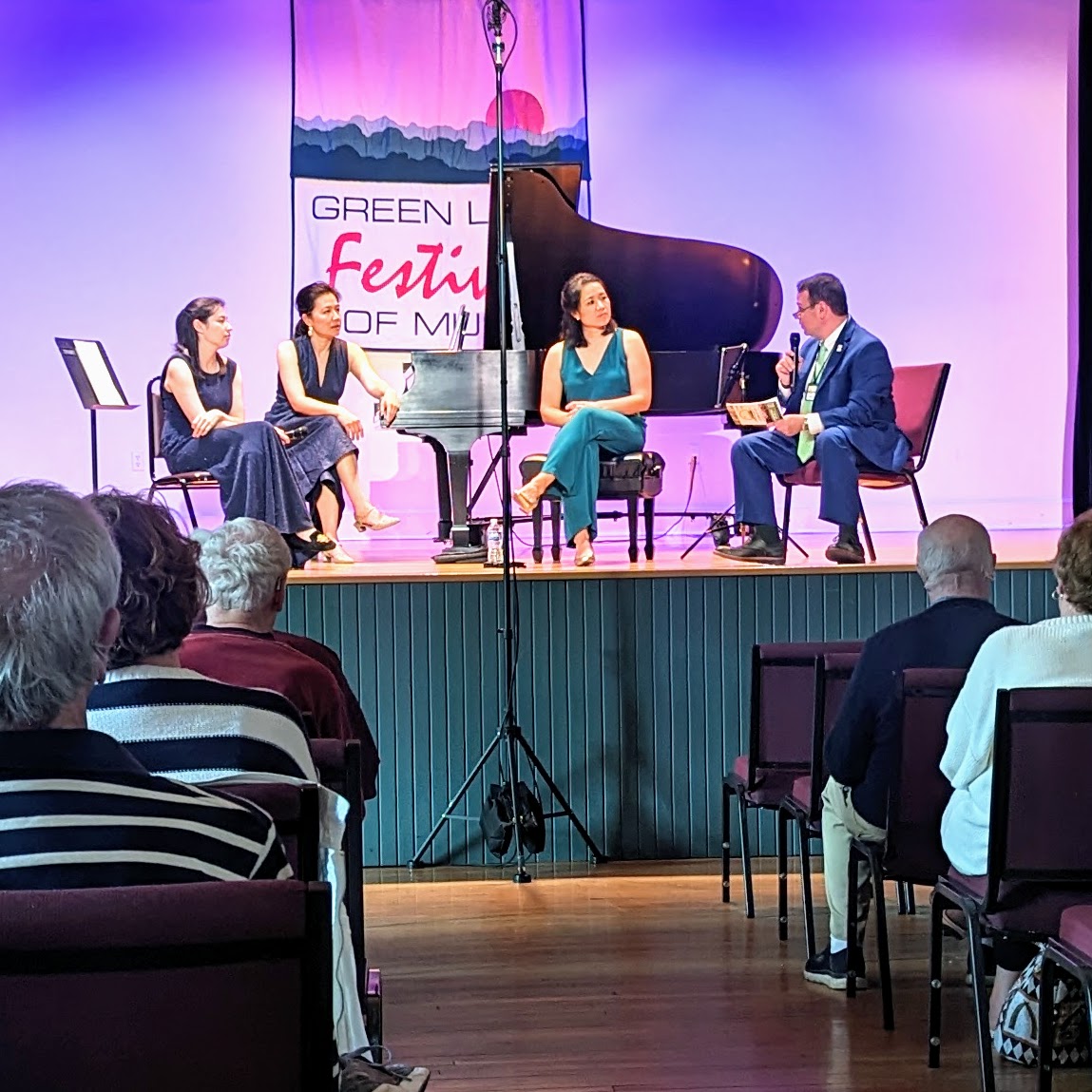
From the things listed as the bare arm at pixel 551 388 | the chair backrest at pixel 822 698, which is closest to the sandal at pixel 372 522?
the bare arm at pixel 551 388

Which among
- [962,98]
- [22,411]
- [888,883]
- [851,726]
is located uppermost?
[962,98]

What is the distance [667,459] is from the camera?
7566 mm

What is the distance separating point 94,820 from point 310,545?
4554mm

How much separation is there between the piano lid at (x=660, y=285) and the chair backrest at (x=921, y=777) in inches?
140

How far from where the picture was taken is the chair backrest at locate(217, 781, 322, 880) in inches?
72.7

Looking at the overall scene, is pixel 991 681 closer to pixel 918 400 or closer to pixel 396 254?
pixel 918 400

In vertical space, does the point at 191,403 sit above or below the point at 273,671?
above

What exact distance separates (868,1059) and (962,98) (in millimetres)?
5385

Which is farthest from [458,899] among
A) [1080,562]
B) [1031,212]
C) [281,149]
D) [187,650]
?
[1031,212]

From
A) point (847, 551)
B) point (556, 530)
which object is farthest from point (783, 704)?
point (556, 530)

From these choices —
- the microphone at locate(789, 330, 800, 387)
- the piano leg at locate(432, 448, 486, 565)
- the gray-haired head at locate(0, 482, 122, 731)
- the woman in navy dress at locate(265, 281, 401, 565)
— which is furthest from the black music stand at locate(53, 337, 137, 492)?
the gray-haired head at locate(0, 482, 122, 731)

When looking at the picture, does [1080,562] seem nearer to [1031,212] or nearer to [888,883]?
[888,883]

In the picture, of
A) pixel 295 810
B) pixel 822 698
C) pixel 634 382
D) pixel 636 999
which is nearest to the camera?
pixel 295 810

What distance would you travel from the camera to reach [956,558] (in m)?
3.39
